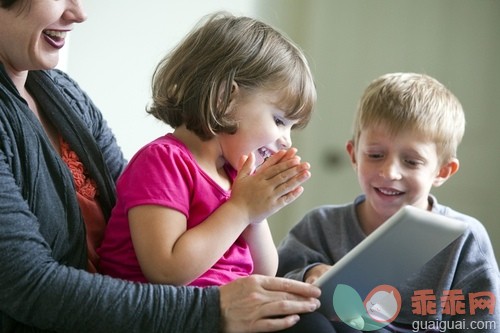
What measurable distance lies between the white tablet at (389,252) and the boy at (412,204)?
1.21 feet

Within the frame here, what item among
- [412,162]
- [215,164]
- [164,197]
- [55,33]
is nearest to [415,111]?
[412,162]

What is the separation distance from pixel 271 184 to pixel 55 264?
35 cm

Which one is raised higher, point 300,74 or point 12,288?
point 300,74

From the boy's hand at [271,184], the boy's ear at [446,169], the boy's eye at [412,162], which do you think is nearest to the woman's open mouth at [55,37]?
the boy's hand at [271,184]

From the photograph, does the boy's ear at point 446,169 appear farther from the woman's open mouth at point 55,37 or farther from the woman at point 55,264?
the woman's open mouth at point 55,37

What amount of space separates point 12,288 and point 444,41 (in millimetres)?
1753

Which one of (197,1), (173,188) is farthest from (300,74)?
(197,1)

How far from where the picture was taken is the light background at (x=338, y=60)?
203 cm

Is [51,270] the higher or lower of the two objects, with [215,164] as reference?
lower

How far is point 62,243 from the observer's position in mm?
1073

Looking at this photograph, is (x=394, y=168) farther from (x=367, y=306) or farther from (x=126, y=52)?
(x=126, y=52)

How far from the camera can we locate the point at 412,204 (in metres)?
1.62

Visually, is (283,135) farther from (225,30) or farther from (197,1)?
(197,1)

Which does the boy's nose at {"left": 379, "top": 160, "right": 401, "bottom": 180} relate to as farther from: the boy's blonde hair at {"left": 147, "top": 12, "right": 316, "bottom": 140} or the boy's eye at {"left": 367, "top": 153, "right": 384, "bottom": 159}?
the boy's blonde hair at {"left": 147, "top": 12, "right": 316, "bottom": 140}
